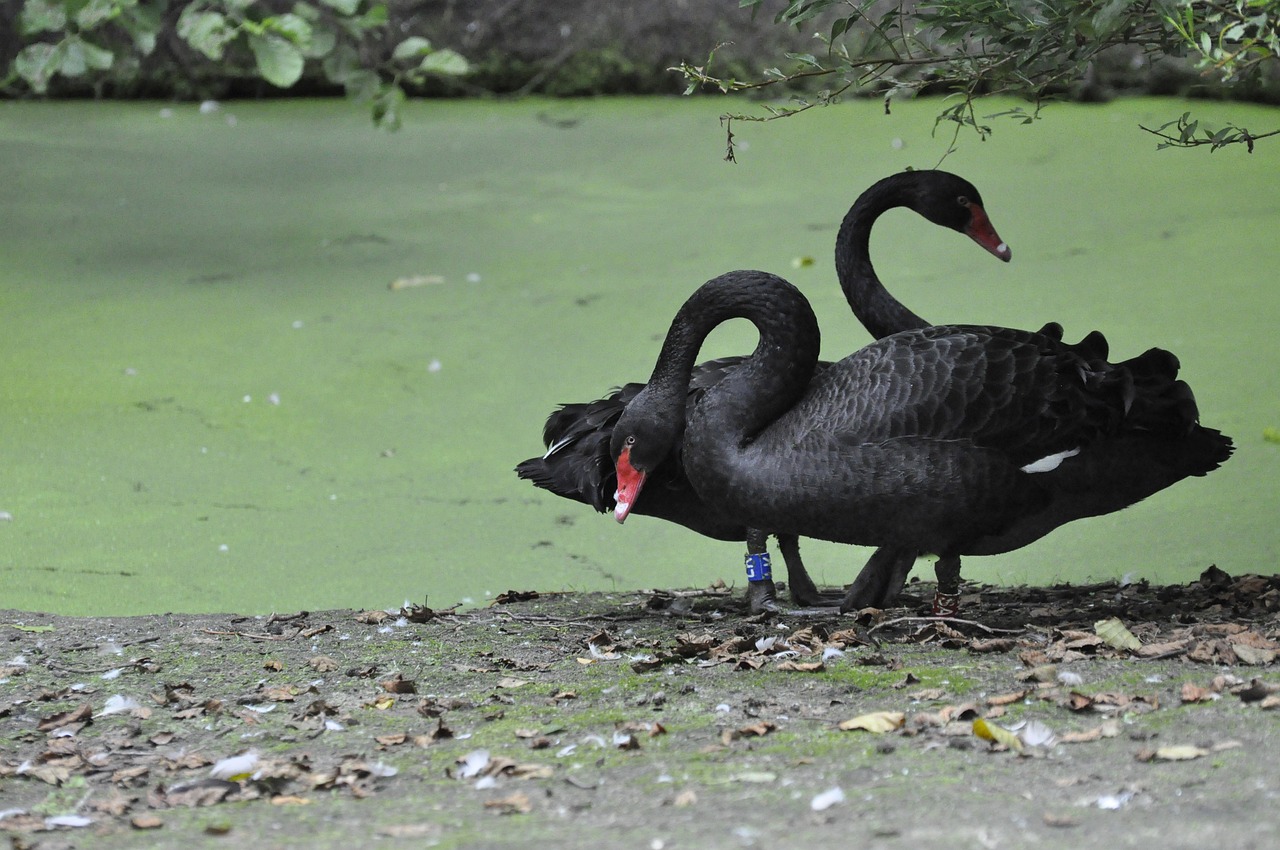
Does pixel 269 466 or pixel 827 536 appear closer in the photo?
pixel 827 536

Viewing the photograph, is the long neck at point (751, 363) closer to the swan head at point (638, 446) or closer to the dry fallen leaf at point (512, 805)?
the swan head at point (638, 446)

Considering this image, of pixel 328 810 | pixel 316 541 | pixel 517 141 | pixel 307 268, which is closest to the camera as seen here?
pixel 328 810

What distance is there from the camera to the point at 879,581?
3.10 metres

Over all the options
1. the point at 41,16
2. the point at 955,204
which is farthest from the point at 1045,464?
the point at 41,16

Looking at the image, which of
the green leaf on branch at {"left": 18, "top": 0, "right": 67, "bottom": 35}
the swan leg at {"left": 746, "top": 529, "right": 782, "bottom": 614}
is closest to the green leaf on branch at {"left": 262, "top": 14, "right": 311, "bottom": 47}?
the green leaf on branch at {"left": 18, "top": 0, "right": 67, "bottom": 35}

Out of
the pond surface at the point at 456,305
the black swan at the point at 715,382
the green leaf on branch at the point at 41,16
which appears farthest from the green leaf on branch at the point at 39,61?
the black swan at the point at 715,382

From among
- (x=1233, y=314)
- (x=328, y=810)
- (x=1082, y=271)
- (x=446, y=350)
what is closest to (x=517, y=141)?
(x=446, y=350)

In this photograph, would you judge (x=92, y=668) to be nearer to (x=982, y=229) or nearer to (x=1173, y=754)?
(x=1173, y=754)

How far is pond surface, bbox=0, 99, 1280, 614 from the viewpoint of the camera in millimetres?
3678

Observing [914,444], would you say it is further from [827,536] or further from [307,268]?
[307,268]

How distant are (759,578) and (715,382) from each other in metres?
0.42

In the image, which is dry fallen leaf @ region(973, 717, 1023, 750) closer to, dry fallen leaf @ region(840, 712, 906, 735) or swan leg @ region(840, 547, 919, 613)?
dry fallen leaf @ region(840, 712, 906, 735)

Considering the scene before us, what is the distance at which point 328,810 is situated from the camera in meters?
1.97

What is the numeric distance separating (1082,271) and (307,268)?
9.29 feet
